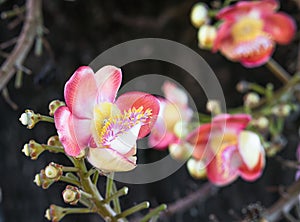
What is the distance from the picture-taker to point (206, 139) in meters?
0.39

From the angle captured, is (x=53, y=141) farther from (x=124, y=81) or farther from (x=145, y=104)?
(x=124, y=81)

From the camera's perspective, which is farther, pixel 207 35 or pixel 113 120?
pixel 207 35

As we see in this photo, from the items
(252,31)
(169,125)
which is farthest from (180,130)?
(252,31)

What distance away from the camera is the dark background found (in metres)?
0.54

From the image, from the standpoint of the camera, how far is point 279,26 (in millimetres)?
468

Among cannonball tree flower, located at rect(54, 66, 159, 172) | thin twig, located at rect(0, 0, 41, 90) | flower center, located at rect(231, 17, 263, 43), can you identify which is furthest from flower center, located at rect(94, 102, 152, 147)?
flower center, located at rect(231, 17, 263, 43)

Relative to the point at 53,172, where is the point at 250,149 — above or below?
below

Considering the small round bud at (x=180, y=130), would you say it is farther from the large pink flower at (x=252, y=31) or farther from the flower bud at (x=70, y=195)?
the flower bud at (x=70, y=195)

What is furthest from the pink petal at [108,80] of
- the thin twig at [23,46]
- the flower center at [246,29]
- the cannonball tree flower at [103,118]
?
the flower center at [246,29]

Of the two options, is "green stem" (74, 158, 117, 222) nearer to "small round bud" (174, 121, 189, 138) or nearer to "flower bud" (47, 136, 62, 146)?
"flower bud" (47, 136, 62, 146)

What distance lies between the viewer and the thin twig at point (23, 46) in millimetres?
347

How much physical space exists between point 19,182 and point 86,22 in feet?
0.65

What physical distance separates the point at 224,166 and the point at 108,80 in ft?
0.56

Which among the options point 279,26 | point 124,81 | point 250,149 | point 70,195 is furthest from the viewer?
point 124,81
